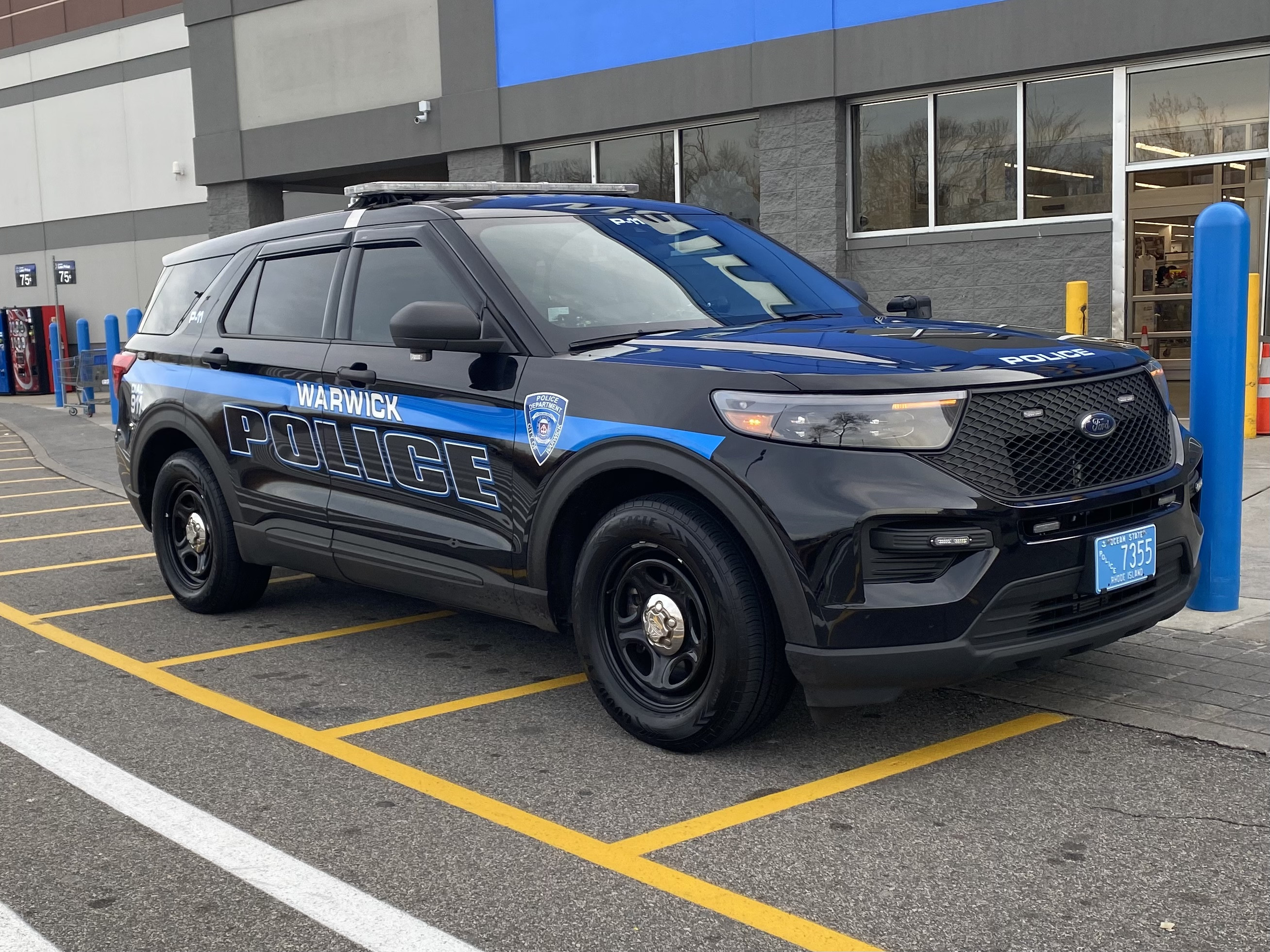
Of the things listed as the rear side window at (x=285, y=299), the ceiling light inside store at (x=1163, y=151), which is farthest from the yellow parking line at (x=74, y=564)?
the ceiling light inside store at (x=1163, y=151)

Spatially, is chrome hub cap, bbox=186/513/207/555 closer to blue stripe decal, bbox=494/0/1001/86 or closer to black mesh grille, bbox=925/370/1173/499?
black mesh grille, bbox=925/370/1173/499

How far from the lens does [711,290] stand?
507 cm

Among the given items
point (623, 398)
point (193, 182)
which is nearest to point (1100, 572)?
point (623, 398)

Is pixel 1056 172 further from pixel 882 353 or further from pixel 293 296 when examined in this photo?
pixel 882 353

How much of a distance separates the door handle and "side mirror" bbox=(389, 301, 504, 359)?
0.55 m

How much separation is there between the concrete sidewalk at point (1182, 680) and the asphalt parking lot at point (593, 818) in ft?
0.48

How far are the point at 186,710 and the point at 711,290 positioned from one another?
251 cm

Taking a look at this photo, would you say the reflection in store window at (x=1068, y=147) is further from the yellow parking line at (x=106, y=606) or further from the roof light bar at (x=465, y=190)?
the yellow parking line at (x=106, y=606)

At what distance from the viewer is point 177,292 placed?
22.3 ft

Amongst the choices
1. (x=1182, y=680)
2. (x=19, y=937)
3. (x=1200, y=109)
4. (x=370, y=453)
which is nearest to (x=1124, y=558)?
(x=1182, y=680)

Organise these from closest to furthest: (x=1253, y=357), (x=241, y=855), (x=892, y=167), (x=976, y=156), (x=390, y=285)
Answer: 1. (x=241, y=855)
2. (x=390, y=285)
3. (x=1253, y=357)
4. (x=976, y=156)
5. (x=892, y=167)

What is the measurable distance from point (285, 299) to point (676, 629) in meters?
2.75

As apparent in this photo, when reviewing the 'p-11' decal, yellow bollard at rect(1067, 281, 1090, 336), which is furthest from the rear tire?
yellow bollard at rect(1067, 281, 1090, 336)

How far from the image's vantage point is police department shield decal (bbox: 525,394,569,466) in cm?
444
